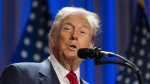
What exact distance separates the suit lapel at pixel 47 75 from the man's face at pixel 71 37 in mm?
91

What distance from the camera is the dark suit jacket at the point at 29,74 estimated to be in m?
1.61

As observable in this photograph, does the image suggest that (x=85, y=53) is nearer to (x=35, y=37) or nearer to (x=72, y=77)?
(x=72, y=77)

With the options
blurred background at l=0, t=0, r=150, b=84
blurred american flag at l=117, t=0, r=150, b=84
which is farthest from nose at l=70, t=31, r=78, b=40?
blurred american flag at l=117, t=0, r=150, b=84

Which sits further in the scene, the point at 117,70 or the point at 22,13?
the point at 117,70

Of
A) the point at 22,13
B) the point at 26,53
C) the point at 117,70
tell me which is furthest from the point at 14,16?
the point at 117,70

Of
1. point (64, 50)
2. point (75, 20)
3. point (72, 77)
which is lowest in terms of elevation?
point (72, 77)

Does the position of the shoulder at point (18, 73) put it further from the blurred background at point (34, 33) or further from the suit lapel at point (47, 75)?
the blurred background at point (34, 33)

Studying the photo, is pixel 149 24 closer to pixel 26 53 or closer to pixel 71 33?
pixel 26 53

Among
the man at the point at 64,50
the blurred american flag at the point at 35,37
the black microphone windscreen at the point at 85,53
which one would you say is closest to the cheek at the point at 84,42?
the man at the point at 64,50

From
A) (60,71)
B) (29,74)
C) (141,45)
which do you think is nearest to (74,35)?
(60,71)

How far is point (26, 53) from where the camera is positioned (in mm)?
2486

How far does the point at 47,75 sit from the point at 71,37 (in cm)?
23

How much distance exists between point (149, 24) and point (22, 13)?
118 cm

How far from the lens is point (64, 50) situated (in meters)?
1.81
